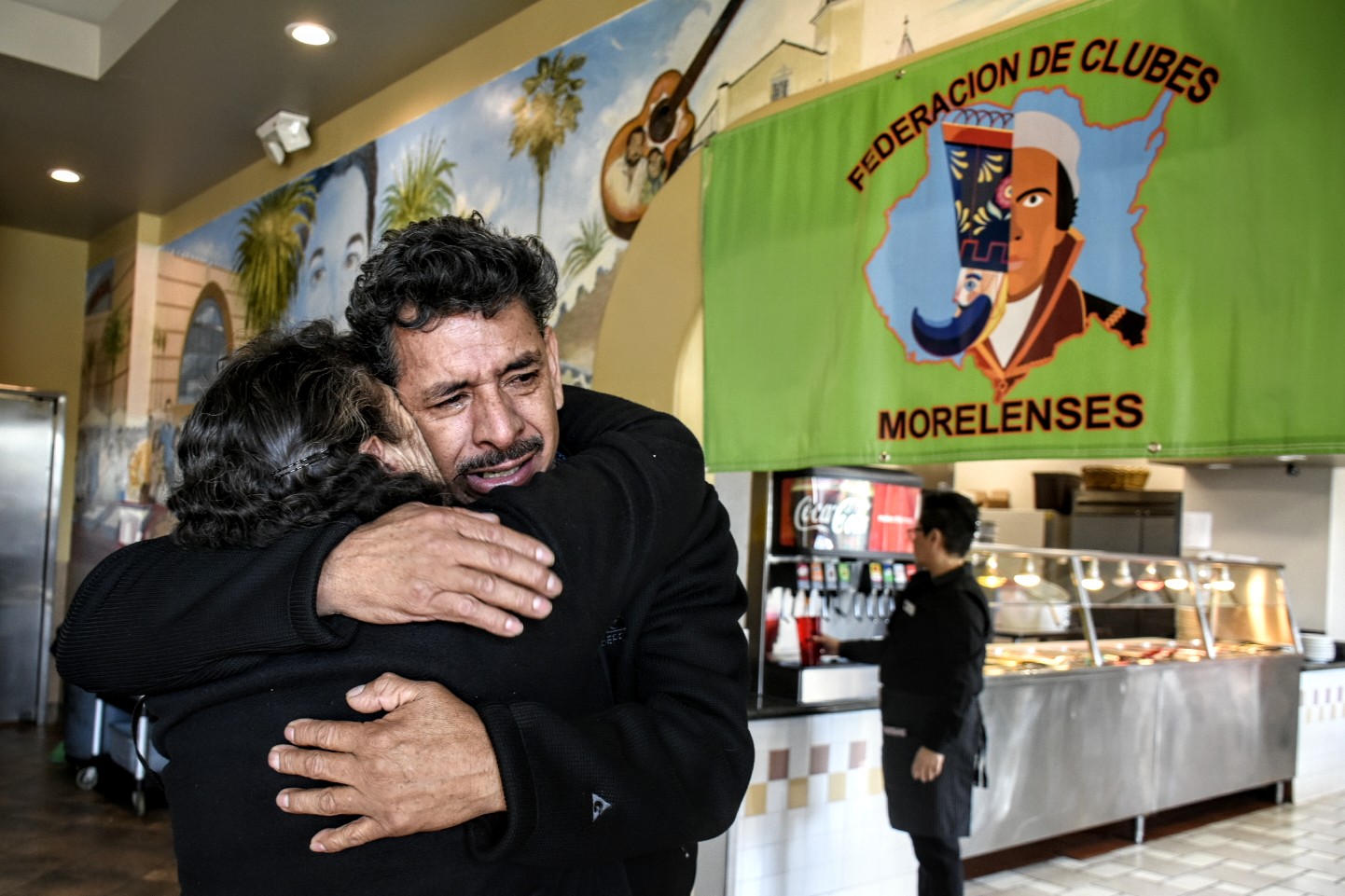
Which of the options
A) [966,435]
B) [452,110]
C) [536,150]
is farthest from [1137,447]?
[452,110]

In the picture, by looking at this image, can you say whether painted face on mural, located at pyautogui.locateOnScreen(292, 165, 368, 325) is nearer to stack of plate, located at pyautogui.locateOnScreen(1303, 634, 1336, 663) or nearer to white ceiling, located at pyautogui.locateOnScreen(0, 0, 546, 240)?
white ceiling, located at pyautogui.locateOnScreen(0, 0, 546, 240)

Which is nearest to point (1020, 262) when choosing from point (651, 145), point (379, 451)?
point (651, 145)

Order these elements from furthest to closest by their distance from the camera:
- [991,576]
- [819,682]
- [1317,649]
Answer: [1317,649], [991,576], [819,682]

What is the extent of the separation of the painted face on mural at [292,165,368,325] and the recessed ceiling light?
790 mm

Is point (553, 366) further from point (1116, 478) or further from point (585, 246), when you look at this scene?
point (1116, 478)

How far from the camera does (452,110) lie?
198 inches

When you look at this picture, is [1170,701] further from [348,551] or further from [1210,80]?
[348,551]

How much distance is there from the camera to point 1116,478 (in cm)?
968

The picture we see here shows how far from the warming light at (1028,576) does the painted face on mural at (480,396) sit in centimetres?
480

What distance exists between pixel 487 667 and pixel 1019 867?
522 centimetres

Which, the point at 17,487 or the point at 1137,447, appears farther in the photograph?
the point at 17,487

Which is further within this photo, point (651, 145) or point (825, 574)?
point (825, 574)

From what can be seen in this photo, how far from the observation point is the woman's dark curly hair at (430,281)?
167 cm

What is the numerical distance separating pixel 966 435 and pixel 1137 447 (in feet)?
1.49
